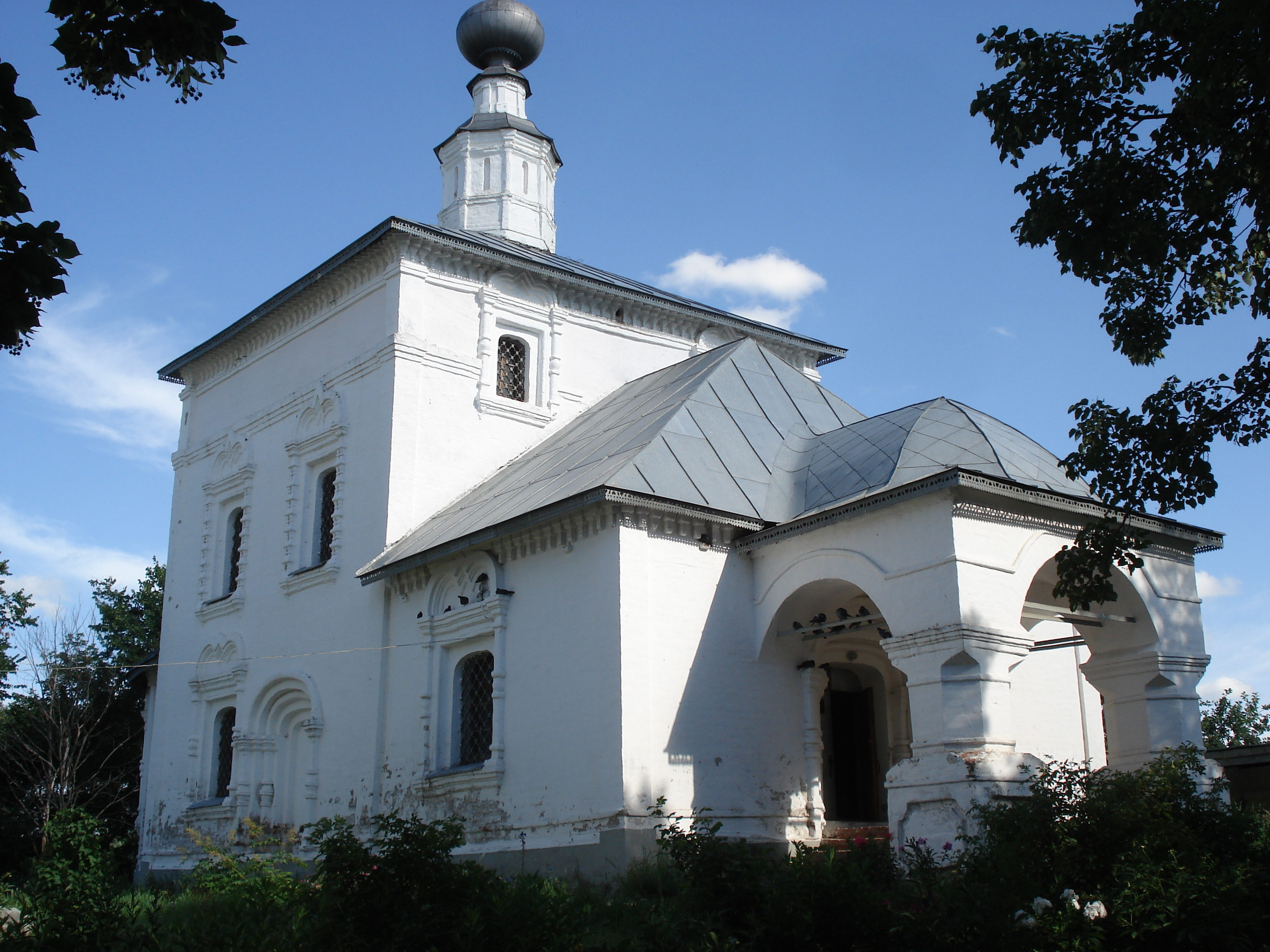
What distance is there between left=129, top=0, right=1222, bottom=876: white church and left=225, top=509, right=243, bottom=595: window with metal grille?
57 millimetres

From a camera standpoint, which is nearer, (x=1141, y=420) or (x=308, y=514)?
(x=1141, y=420)

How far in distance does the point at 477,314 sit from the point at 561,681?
239 inches

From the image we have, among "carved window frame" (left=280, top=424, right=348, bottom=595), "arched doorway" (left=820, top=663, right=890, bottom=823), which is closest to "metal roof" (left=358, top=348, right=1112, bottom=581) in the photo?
"carved window frame" (left=280, top=424, right=348, bottom=595)

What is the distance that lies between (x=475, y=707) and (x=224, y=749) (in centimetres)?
589

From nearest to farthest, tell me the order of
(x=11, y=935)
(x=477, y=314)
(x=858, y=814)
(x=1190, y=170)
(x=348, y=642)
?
(x=11, y=935) → (x=1190, y=170) → (x=858, y=814) → (x=348, y=642) → (x=477, y=314)

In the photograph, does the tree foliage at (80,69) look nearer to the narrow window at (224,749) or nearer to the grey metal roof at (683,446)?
the grey metal roof at (683,446)

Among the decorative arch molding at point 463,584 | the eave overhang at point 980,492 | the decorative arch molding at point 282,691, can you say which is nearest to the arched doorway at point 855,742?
the eave overhang at point 980,492

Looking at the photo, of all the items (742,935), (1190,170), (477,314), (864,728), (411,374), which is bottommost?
(742,935)

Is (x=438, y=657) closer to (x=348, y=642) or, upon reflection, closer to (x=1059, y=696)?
(x=348, y=642)

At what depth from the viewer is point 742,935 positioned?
7.70 meters

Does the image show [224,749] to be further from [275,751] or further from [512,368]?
[512,368]

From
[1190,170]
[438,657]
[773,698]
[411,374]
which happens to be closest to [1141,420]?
[1190,170]

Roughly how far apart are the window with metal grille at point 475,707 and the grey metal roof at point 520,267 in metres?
5.51

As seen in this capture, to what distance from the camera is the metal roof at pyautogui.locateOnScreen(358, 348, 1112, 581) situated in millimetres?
11812
